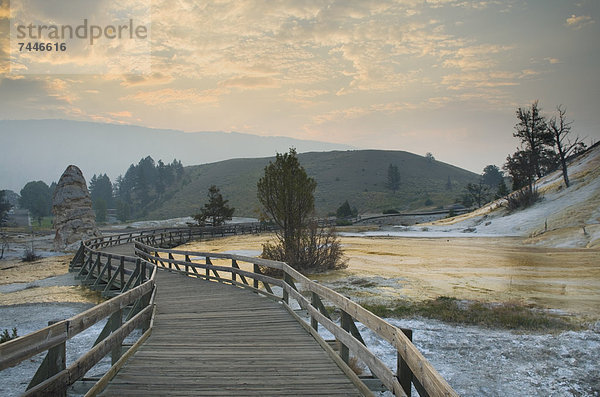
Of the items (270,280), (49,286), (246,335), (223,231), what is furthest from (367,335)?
(223,231)

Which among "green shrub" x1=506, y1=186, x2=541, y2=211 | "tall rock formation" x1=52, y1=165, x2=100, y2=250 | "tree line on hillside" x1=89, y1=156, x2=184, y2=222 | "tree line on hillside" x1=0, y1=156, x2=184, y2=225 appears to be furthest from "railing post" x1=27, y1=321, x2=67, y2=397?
"tree line on hillside" x1=89, y1=156, x2=184, y2=222

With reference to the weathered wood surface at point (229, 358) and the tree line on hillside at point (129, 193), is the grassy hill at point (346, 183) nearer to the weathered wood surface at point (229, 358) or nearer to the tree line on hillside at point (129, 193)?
the tree line on hillside at point (129, 193)

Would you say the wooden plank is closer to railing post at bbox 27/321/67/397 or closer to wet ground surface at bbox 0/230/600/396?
railing post at bbox 27/321/67/397

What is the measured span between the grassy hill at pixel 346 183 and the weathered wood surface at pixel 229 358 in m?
80.3

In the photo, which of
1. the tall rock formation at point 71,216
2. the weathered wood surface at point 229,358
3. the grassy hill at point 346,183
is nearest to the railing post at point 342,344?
the weathered wood surface at point 229,358

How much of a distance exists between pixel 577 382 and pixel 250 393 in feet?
20.8

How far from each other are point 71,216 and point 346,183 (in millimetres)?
95765

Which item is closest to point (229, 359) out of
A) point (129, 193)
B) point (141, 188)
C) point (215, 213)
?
point (215, 213)

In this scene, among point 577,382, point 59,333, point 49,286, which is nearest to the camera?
point 59,333

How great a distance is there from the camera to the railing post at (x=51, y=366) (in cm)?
401

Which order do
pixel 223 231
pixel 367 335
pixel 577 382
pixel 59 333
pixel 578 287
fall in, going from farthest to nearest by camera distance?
pixel 223 231
pixel 578 287
pixel 367 335
pixel 577 382
pixel 59 333

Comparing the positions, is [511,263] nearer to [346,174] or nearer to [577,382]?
[577,382]

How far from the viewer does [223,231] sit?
1976 inches

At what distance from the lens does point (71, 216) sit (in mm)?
38219
